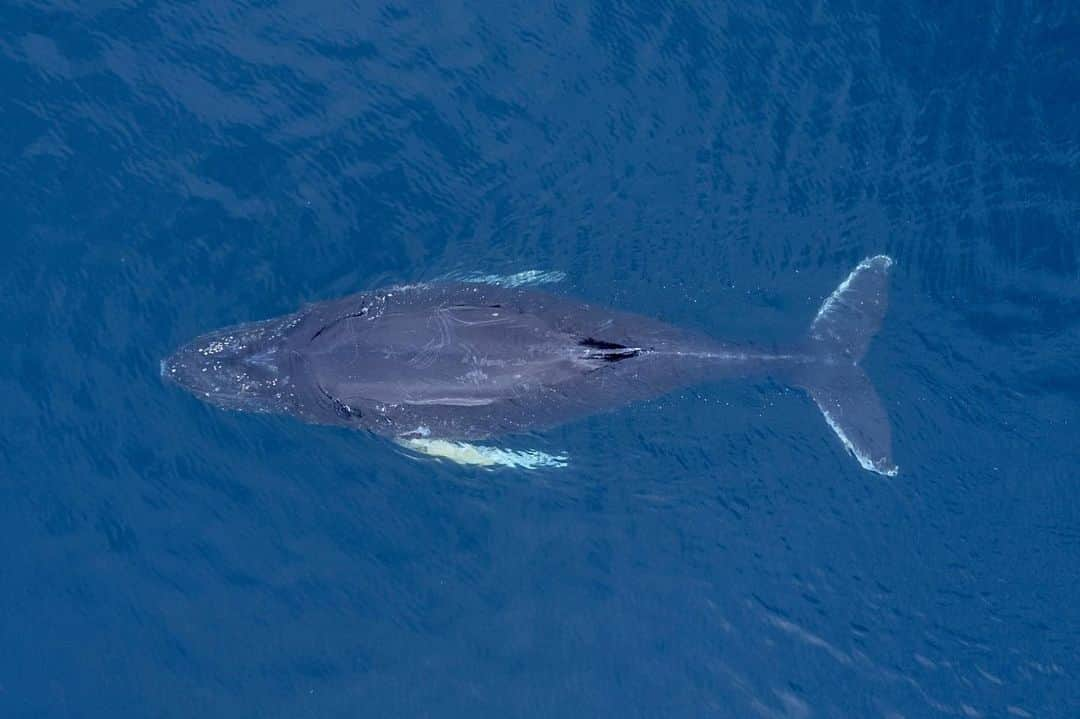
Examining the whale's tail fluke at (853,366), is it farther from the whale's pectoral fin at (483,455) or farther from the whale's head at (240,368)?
the whale's head at (240,368)

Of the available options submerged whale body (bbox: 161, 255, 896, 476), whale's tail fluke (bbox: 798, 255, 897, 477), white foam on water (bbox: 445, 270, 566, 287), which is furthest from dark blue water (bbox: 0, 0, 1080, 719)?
submerged whale body (bbox: 161, 255, 896, 476)

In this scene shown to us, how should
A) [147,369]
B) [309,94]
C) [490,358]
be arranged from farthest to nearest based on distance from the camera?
[309,94] < [147,369] < [490,358]

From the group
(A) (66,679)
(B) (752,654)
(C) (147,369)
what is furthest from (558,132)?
(A) (66,679)

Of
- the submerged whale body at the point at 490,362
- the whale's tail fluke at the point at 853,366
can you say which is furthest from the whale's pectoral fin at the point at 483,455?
the whale's tail fluke at the point at 853,366

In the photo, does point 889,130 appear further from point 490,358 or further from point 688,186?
point 490,358

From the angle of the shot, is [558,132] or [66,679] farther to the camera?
[558,132]

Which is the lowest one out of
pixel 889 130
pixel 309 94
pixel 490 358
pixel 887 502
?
pixel 887 502

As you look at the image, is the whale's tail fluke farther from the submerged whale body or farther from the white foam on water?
the white foam on water
